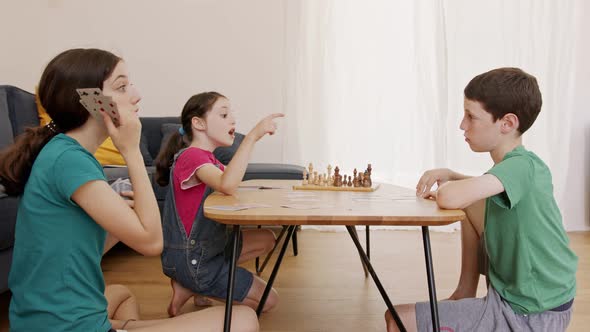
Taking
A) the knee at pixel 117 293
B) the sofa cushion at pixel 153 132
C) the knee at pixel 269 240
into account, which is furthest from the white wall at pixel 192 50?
the knee at pixel 117 293

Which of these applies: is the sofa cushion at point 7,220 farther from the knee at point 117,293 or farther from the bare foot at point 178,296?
the bare foot at point 178,296

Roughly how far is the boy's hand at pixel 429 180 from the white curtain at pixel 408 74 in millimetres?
2206

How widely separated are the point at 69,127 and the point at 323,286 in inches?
59.2

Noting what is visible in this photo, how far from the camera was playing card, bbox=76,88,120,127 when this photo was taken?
0.92m

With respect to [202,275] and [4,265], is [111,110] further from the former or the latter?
[4,265]

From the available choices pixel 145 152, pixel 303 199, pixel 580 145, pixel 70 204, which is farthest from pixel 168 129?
pixel 580 145

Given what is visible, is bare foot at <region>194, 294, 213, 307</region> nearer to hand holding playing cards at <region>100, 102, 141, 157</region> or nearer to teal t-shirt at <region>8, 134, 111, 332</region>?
teal t-shirt at <region>8, 134, 111, 332</region>

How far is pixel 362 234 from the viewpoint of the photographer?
363 cm

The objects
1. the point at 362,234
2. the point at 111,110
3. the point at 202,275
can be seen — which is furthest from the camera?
the point at 362,234

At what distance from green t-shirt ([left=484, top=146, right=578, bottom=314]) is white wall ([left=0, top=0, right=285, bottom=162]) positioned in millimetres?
2761

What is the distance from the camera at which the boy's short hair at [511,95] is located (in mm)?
1282

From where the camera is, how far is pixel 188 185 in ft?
5.18

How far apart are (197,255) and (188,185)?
23cm

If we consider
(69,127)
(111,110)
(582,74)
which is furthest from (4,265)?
(582,74)
